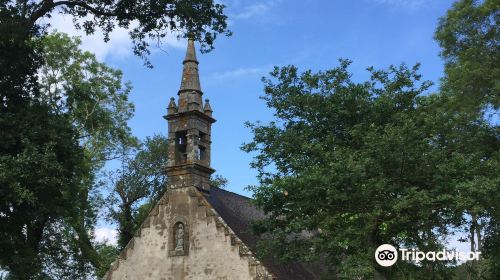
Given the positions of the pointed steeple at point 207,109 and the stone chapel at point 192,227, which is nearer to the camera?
the stone chapel at point 192,227

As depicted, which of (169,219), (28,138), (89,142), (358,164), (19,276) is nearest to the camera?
(358,164)

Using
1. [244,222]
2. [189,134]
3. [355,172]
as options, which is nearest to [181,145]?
[189,134]

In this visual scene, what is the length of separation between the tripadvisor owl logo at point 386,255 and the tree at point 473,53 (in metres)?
7.14

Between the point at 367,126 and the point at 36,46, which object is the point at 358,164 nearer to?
the point at 367,126

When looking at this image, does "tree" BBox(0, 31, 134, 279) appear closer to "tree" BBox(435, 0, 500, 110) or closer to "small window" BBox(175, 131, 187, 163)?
"small window" BBox(175, 131, 187, 163)

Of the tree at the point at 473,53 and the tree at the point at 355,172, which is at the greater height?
the tree at the point at 473,53

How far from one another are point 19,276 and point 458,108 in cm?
1902

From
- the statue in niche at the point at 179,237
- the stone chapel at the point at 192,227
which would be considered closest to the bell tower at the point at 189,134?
the stone chapel at the point at 192,227

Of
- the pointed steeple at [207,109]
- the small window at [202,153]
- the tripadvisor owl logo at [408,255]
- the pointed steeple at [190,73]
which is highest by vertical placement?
the pointed steeple at [190,73]

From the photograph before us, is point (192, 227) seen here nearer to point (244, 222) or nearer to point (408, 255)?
point (244, 222)

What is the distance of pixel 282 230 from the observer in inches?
800

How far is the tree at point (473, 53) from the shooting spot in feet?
78.2

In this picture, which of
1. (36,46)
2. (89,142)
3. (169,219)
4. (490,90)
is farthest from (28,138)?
(490,90)

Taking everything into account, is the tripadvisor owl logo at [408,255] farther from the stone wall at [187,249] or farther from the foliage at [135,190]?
the foliage at [135,190]
